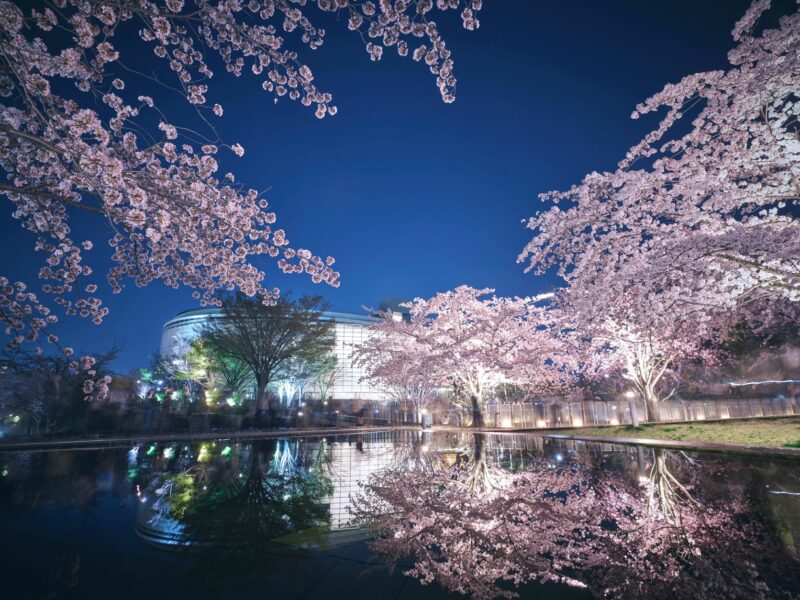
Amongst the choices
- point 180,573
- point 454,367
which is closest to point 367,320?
point 454,367

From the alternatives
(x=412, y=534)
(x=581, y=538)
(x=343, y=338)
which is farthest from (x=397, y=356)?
(x=343, y=338)

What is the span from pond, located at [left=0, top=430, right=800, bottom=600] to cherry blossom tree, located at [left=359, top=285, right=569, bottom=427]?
14.7 m

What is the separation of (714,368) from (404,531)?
33.7 m

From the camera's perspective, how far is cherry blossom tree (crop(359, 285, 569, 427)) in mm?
22578

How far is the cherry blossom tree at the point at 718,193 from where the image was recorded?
893 centimetres

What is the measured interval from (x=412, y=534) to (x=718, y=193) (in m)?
12.8

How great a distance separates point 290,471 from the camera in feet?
28.2

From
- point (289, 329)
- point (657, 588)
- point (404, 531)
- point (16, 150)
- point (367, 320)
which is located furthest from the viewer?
point (367, 320)

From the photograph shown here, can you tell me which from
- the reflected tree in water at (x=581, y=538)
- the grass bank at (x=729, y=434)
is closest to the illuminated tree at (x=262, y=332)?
the grass bank at (x=729, y=434)

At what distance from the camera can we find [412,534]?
413cm

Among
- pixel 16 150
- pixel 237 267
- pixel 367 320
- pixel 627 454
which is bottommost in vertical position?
pixel 627 454

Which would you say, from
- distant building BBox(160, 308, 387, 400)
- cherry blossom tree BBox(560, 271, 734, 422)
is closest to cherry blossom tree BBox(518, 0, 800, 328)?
cherry blossom tree BBox(560, 271, 734, 422)

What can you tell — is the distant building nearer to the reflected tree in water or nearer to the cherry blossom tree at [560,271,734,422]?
the cherry blossom tree at [560,271,734,422]

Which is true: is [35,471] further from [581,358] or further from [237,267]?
[581,358]
